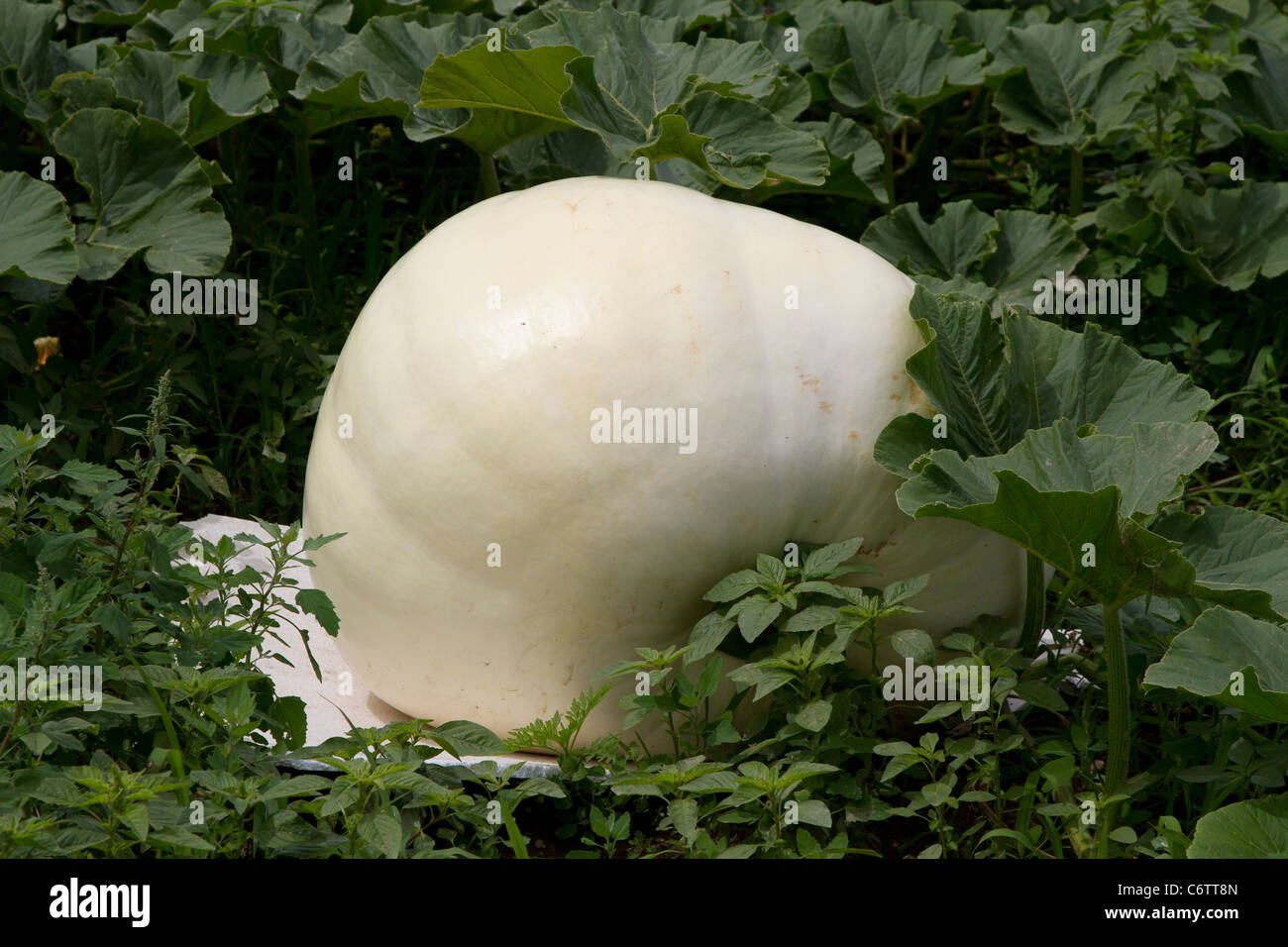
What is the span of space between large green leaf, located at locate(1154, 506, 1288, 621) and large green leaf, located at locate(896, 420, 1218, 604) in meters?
0.10

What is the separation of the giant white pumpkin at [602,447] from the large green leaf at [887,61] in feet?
5.34

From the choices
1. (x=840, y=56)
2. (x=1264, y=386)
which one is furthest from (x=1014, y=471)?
(x=840, y=56)

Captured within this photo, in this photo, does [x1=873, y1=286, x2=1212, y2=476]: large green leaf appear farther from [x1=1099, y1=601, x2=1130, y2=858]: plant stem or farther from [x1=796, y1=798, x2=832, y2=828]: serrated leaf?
[x1=796, y1=798, x2=832, y2=828]: serrated leaf

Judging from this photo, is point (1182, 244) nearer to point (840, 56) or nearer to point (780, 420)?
point (840, 56)

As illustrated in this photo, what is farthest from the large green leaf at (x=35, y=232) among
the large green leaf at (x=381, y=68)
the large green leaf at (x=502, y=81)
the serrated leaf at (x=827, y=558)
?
the serrated leaf at (x=827, y=558)

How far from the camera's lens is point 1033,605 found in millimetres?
2357

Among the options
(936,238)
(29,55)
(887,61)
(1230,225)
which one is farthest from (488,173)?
(1230,225)

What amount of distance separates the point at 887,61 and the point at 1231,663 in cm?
256

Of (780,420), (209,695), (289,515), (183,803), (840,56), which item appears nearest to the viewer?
(183,803)

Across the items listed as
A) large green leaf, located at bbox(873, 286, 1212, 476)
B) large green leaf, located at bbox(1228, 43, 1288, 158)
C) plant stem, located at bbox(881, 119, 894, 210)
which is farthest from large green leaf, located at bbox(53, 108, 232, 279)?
large green leaf, located at bbox(1228, 43, 1288, 158)

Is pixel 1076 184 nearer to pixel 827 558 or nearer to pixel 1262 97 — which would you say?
pixel 1262 97

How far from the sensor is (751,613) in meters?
2.10

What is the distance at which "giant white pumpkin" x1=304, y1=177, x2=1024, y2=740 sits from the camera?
7.32ft

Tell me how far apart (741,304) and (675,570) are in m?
0.46
